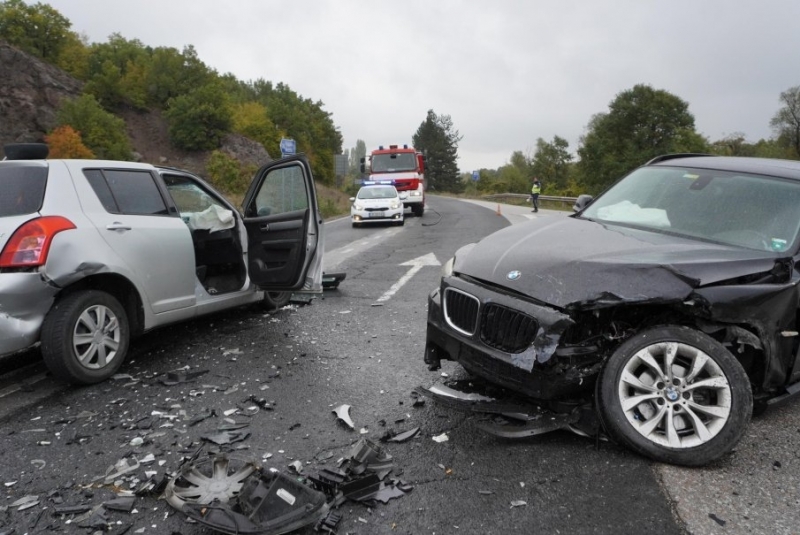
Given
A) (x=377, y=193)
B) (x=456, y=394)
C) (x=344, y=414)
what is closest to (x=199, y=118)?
(x=377, y=193)

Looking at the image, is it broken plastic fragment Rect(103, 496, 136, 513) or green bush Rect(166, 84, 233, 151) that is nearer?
broken plastic fragment Rect(103, 496, 136, 513)

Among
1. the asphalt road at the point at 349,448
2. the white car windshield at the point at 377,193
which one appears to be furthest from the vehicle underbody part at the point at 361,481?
the white car windshield at the point at 377,193

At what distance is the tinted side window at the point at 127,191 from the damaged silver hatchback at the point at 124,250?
10mm

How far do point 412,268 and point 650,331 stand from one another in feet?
22.1

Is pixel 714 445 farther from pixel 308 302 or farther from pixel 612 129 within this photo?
pixel 612 129

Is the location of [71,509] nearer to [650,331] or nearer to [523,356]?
[523,356]

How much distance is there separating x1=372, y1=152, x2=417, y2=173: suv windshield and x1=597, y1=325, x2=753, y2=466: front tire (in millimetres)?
22516

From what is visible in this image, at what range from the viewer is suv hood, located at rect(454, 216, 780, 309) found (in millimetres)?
2996

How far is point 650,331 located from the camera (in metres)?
3.04

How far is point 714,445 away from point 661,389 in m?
0.37

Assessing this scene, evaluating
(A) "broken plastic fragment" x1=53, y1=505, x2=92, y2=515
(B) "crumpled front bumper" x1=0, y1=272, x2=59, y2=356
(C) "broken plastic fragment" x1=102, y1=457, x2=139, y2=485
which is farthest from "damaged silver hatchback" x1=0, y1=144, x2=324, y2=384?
(A) "broken plastic fragment" x1=53, y1=505, x2=92, y2=515

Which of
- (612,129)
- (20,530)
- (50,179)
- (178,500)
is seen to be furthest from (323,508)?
(612,129)

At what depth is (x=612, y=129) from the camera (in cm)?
6000

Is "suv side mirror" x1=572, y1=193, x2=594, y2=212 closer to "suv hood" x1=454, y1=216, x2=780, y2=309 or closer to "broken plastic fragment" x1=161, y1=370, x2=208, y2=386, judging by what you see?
"suv hood" x1=454, y1=216, x2=780, y2=309
